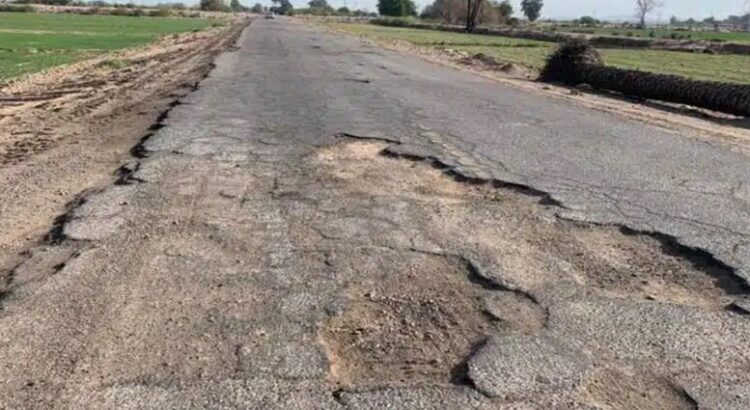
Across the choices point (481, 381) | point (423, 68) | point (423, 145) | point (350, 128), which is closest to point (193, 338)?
point (481, 381)

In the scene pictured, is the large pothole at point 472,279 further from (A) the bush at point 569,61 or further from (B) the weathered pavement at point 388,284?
(A) the bush at point 569,61

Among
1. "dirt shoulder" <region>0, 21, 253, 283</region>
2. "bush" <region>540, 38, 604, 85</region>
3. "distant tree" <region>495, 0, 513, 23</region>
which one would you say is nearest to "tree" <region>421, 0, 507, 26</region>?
"distant tree" <region>495, 0, 513, 23</region>

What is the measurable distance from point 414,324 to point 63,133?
7.41 meters

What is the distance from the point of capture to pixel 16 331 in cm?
352

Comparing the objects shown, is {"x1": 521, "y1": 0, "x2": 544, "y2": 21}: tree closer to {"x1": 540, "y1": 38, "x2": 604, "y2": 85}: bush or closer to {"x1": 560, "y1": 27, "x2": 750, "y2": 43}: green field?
{"x1": 560, "y1": 27, "x2": 750, "y2": 43}: green field

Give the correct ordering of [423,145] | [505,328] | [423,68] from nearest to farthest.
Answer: [505,328]
[423,145]
[423,68]

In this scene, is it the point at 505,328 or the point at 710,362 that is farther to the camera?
the point at 505,328

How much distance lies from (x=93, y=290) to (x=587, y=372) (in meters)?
2.52

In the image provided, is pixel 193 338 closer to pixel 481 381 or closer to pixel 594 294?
pixel 481 381

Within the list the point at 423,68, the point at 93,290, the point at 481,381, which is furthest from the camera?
the point at 423,68

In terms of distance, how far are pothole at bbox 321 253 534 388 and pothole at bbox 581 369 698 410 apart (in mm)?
534

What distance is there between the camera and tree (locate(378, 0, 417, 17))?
140625mm

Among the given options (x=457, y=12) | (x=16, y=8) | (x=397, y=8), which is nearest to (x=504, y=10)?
(x=457, y=12)

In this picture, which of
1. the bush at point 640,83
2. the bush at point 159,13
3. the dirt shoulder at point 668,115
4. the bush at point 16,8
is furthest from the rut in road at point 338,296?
the bush at point 159,13
